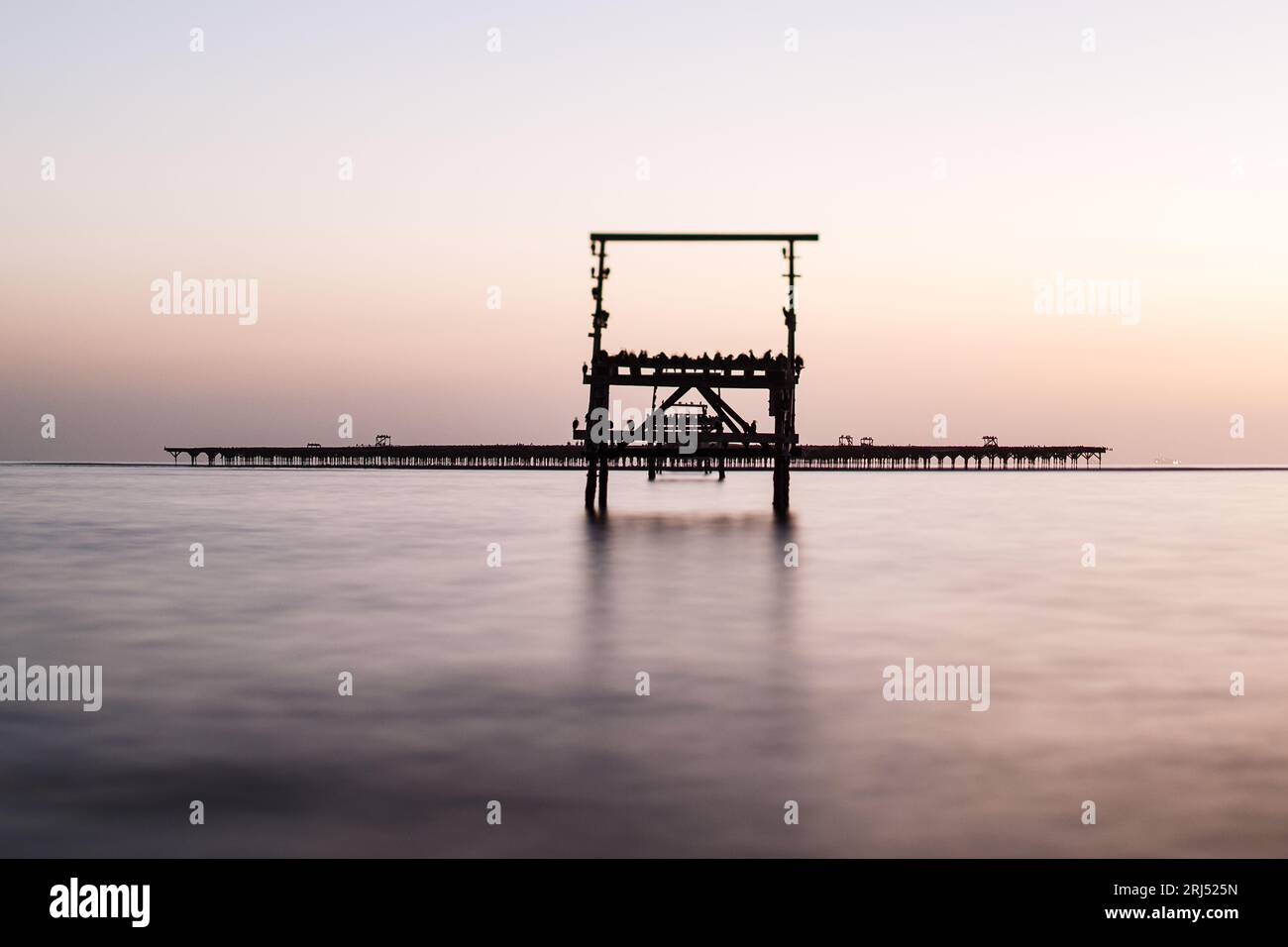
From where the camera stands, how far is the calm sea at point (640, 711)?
18.7 feet

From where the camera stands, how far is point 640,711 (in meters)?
8.40

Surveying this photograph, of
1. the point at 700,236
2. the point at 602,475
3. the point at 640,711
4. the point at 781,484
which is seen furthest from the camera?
the point at 602,475

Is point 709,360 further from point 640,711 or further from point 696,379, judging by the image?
point 640,711

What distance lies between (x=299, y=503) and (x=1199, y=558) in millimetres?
34195

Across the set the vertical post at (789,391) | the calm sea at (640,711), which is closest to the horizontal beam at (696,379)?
the vertical post at (789,391)

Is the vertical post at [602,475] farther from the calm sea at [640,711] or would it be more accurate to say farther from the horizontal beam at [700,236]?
the calm sea at [640,711]

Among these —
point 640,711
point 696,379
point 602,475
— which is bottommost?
point 640,711

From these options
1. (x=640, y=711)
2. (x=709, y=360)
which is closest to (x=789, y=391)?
(x=709, y=360)

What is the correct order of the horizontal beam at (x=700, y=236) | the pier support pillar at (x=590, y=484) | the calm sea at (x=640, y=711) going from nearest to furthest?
the calm sea at (x=640, y=711)
the horizontal beam at (x=700, y=236)
the pier support pillar at (x=590, y=484)

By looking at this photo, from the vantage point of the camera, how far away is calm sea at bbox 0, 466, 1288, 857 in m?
5.70
